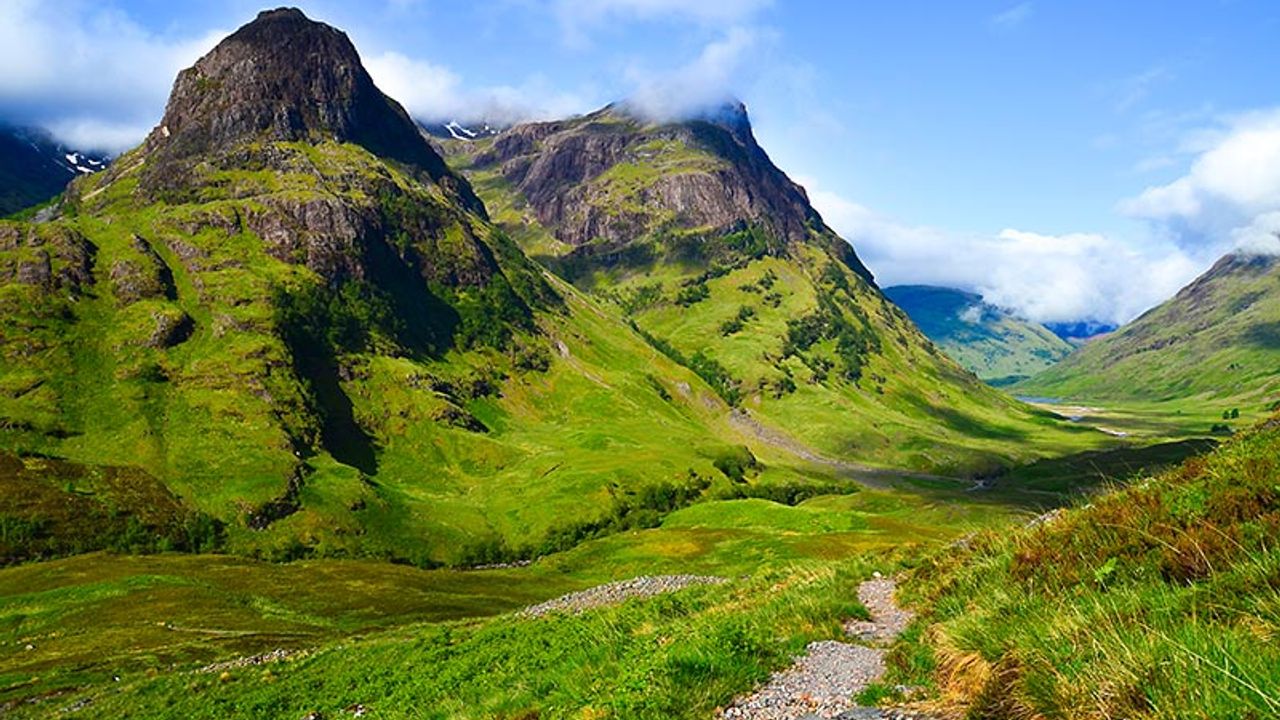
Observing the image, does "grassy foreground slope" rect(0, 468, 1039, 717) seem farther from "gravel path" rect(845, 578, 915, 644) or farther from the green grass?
"gravel path" rect(845, 578, 915, 644)

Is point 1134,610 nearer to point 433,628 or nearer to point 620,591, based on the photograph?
point 620,591

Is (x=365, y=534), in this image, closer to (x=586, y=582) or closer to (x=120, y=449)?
(x=120, y=449)

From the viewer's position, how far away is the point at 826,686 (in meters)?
12.5

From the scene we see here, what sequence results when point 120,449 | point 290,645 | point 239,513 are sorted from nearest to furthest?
point 290,645 → point 239,513 → point 120,449

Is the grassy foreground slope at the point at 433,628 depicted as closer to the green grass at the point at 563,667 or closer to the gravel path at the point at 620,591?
the green grass at the point at 563,667

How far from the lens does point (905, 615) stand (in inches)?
770

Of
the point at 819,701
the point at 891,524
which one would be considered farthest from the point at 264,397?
the point at 819,701

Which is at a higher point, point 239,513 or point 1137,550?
point 1137,550

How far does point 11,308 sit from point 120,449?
2458 inches

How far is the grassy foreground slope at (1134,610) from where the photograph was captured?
636 cm

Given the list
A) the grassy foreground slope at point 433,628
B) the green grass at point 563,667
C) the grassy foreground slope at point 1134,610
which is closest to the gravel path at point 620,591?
the grassy foreground slope at point 433,628

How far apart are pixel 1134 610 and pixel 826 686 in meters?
5.25

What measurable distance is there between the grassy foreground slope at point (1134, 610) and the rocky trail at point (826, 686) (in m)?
0.92

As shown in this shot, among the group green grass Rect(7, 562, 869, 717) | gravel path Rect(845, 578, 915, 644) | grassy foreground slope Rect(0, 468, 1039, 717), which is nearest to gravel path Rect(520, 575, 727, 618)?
grassy foreground slope Rect(0, 468, 1039, 717)
